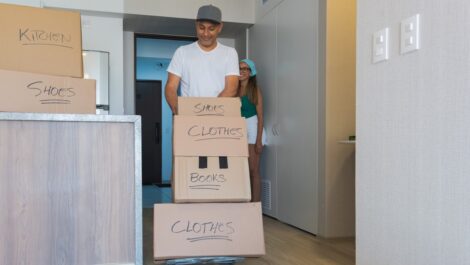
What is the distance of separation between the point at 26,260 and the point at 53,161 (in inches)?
14.5

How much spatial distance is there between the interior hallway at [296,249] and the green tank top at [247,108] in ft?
3.30

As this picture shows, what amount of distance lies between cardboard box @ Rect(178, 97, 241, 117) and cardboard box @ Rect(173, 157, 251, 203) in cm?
24

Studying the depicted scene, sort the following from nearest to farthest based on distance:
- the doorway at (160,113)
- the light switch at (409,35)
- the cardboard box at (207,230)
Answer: the light switch at (409,35)
the cardboard box at (207,230)
the doorway at (160,113)

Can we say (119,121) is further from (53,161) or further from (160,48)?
(160,48)

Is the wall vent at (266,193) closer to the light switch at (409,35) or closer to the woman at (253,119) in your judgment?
the woman at (253,119)

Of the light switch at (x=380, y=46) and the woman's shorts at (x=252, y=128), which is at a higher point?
the light switch at (x=380, y=46)

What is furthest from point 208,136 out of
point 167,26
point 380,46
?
point 167,26

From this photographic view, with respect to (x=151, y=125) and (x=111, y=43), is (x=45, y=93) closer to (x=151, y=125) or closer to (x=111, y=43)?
(x=111, y=43)

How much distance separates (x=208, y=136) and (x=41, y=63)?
2.54 ft

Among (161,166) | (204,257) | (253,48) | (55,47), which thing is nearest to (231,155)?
(204,257)

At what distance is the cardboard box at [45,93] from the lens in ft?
5.16

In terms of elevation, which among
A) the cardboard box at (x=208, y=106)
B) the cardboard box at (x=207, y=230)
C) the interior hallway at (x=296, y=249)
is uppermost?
the cardboard box at (x=208, y=106)

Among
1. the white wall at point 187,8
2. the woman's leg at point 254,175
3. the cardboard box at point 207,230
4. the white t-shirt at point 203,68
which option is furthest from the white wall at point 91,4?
the cardboard box at point 207,230

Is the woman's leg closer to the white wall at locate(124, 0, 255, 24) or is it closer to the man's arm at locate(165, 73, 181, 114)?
the white wall at locate(124, 0, 255, 24)
